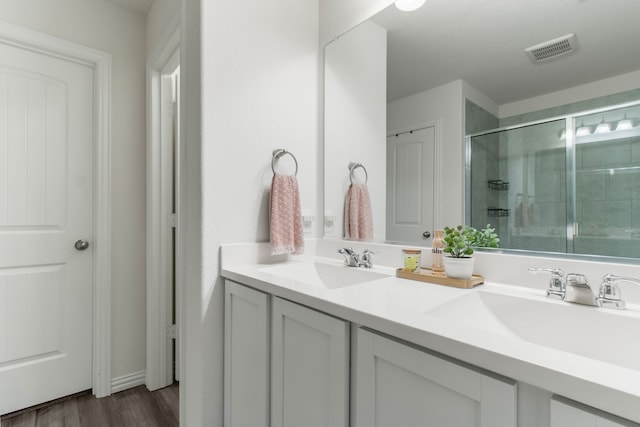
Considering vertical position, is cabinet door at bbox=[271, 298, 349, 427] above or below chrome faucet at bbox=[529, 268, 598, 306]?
below

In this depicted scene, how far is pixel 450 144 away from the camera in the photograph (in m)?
1.21

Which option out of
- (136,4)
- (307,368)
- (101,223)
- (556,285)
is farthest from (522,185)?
(136,4)

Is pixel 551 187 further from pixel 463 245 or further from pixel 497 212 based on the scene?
pixel 463 245

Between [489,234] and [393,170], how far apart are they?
46cm

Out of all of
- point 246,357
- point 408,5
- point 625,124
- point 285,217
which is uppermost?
point 408,5

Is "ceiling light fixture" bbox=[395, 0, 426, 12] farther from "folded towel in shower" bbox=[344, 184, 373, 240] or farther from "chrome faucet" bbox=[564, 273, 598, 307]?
"chrome faucet" bbox=[564, 273, 598, 307]

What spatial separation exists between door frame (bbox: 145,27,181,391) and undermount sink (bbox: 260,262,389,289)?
880mm

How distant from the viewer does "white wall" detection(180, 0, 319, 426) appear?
125 centimetres

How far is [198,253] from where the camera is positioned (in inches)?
49.4

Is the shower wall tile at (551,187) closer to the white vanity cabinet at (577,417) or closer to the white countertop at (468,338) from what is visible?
the white countertop at (468,338)

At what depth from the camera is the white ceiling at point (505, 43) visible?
884 mm

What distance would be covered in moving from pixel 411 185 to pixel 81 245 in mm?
1834

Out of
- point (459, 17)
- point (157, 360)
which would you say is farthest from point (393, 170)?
point (157, 360)

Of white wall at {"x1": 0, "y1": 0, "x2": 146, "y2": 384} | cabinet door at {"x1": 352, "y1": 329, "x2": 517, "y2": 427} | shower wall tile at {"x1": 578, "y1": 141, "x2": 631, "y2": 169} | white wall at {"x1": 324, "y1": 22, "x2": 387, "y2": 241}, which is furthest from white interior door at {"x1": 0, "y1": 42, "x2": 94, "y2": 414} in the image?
shower wall tile at {"x1": 578, "y1": 141, "x2": 631, "y2": 169}
